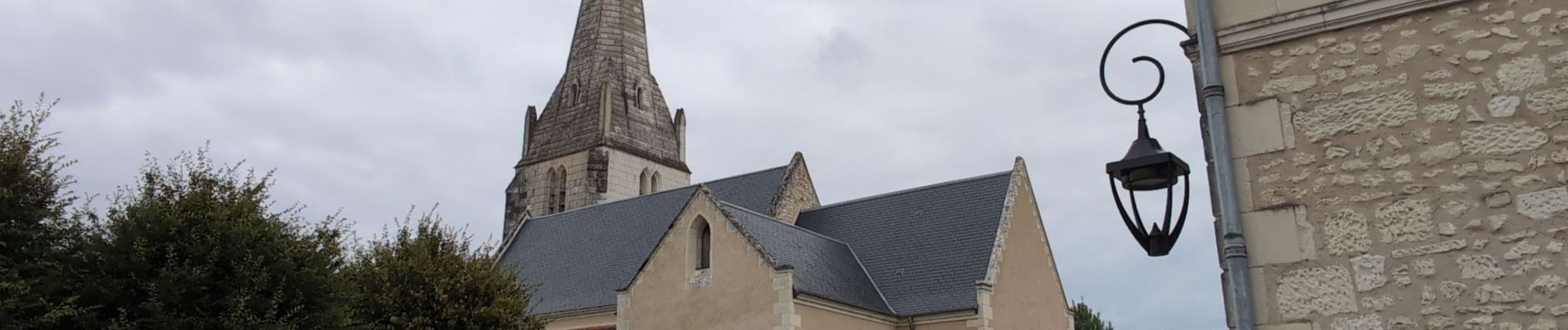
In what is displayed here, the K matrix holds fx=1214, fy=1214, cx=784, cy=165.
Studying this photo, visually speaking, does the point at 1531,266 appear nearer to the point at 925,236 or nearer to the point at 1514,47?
the point at 1514,47

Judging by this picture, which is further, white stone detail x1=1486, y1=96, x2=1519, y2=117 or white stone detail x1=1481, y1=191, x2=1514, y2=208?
white stone detail x1=1486, y1=96, x2=1519, y2=117

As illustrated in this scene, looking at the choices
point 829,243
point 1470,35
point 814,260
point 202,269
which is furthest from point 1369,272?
point 829,243

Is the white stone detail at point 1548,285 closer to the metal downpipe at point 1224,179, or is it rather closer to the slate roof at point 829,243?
the metal downpipe at point 1224,179

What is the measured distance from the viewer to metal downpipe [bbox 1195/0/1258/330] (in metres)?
6.30

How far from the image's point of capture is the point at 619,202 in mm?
29922

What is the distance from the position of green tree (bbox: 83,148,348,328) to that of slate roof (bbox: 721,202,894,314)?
795cm

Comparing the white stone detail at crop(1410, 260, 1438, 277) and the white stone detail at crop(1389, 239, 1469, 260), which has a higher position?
the white stone detail at crop(1389, 239, 1469, 260)

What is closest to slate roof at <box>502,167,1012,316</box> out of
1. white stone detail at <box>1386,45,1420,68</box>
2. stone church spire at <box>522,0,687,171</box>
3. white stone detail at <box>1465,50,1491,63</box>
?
stone church spire at <box>522,0,687,171</box>

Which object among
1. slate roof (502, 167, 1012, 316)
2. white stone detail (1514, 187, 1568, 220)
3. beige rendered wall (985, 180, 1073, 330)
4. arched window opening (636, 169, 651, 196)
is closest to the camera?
white stone detail (1514, 187, 1568, 220)

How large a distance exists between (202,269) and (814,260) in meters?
11.4

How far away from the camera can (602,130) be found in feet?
142

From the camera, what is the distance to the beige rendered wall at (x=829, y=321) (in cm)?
1995

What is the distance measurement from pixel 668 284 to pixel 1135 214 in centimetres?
1496

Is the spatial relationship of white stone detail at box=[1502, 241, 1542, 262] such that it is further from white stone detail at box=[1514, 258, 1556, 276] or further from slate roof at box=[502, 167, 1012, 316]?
slate roof at box=[502, 167, 1012, 316]
